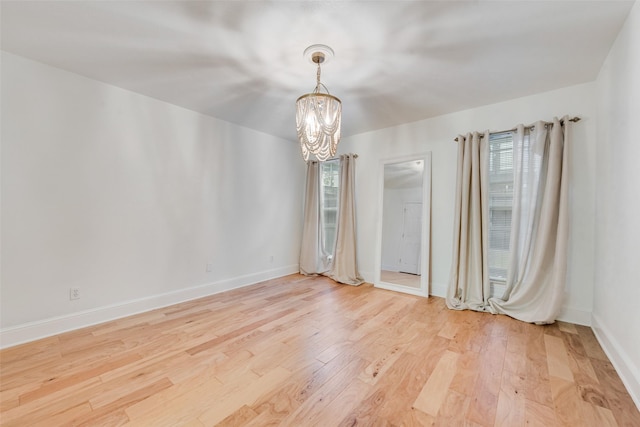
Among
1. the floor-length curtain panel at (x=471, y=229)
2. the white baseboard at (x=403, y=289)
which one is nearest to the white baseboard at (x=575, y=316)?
the floor-length curtain panel at (x=471, y=229)

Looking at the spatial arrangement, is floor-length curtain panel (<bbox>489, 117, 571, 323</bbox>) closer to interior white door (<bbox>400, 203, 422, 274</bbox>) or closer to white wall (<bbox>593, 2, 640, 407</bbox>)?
white wall (<bbox>593, 2, 640, 407</bbox>)

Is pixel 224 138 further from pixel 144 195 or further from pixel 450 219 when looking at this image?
pixel 450 219

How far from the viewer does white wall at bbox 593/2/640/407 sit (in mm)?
1607

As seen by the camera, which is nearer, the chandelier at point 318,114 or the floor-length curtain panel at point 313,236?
the chandelier at point 318,114

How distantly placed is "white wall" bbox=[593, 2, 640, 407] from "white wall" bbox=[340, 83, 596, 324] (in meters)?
0.15

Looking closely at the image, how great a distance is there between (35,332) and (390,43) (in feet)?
12.5

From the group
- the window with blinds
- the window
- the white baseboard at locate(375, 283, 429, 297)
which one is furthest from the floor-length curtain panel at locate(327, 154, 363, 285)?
the window with blinds

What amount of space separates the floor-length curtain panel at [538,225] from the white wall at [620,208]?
26 cm

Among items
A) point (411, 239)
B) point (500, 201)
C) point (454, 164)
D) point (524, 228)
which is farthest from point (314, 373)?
point (454, 164)

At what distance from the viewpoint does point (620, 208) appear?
188 centimetres

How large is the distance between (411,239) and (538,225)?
4.81ft

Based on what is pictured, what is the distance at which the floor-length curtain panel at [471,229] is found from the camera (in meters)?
2.97

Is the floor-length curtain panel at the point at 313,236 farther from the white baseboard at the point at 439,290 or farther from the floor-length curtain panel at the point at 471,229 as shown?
the floor-length curtain panel at the point at 471,229

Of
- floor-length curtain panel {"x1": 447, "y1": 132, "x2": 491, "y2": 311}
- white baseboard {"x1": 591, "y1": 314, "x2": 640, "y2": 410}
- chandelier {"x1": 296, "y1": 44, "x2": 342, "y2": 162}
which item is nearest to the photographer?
white baseboard {"x1": 591, "y1": 314, "x2": 640, "y2": 410}
